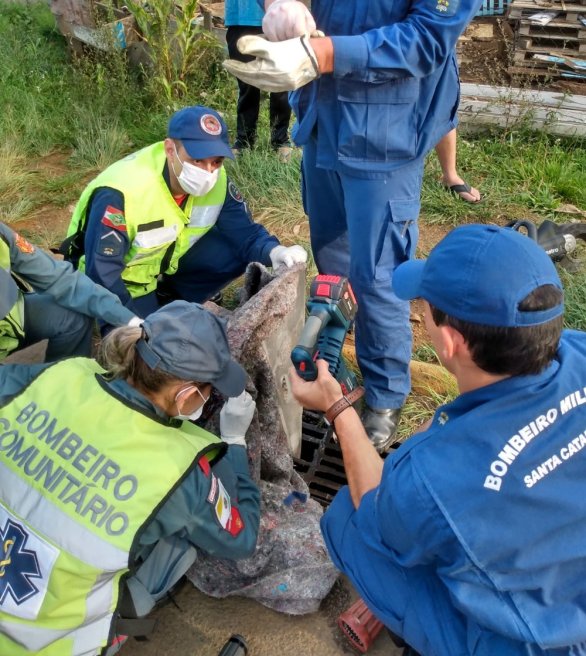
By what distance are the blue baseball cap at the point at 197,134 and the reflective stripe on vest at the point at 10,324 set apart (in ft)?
2.68

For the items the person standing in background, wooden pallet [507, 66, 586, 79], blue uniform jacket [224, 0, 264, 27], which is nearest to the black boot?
the person standing in background

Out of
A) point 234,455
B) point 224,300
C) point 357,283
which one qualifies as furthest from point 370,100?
point 224,300

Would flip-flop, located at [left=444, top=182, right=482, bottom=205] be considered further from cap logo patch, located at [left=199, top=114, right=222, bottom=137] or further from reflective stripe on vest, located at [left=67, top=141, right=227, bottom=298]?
cap logo patch, located at [left=199, top=114, right=222, bottom=137]

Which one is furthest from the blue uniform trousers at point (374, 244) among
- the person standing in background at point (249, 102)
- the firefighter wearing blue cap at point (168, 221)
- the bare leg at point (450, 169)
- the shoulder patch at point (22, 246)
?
the person standing in background at point (249, 102)

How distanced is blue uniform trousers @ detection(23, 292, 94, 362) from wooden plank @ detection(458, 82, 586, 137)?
3.27 m

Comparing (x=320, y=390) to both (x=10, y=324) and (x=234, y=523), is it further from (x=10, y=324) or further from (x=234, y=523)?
(x=10, y=324)

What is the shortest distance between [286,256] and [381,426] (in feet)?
2.70

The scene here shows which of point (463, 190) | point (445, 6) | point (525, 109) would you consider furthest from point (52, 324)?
point (525, 109)

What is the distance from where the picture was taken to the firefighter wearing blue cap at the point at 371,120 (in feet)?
6.64

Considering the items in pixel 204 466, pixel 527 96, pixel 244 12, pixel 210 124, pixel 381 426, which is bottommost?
pixel 381 426

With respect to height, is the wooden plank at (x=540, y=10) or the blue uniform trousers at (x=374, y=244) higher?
the wooden plank at (x=540, y=10)

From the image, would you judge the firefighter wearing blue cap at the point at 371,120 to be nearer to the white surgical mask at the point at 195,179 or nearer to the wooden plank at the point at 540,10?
the white surgical mask at the point at 195,179

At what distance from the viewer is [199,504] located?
1.72 m

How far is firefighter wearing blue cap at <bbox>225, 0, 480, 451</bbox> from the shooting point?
202cm
